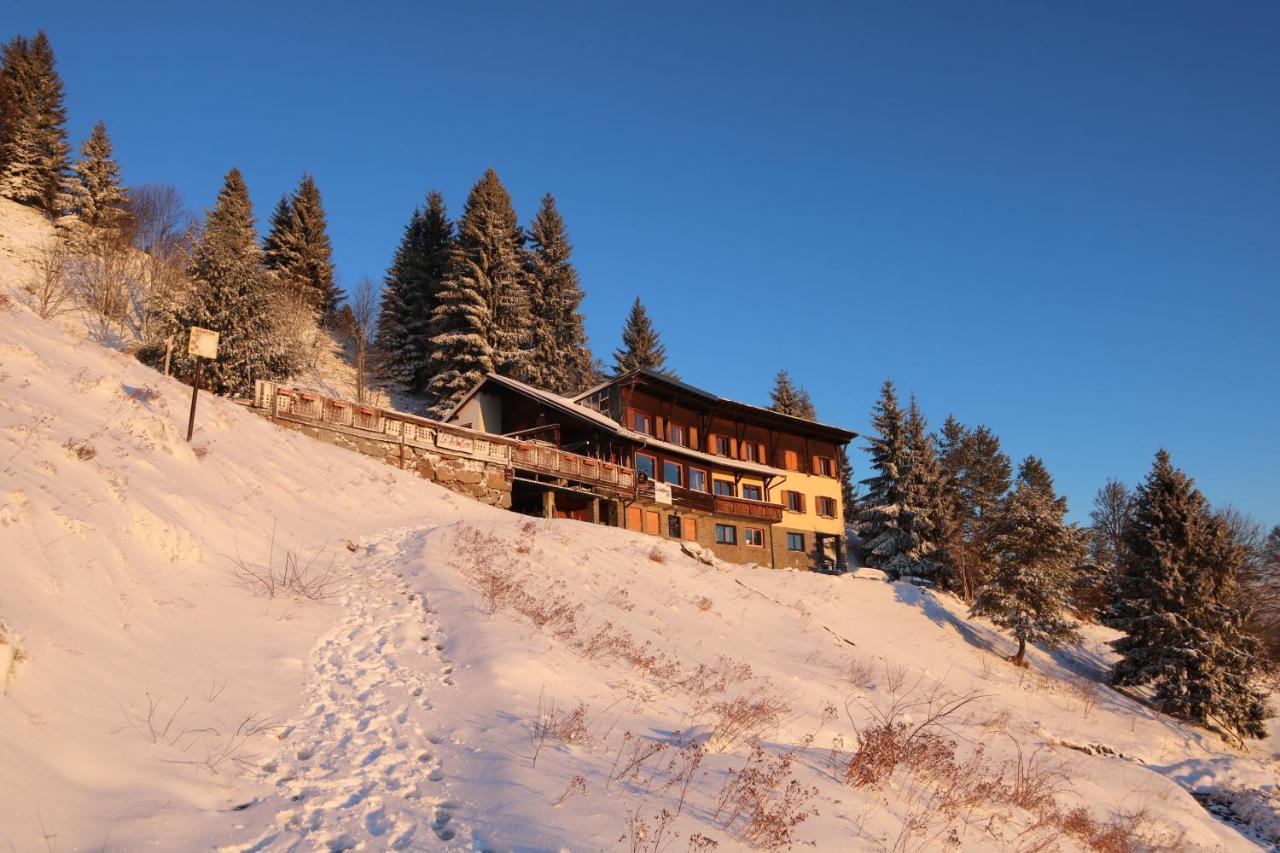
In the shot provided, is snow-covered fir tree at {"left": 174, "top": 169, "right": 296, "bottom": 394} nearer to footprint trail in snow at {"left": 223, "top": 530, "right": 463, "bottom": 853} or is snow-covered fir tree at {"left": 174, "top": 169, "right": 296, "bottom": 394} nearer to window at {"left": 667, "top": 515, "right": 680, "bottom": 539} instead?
window at {"left": 667, "top": 515, "right": 680, "bottom": 539}

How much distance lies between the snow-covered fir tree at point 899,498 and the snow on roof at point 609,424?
24.3ft

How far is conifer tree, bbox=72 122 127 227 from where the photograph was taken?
166 feet

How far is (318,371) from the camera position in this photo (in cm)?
5162

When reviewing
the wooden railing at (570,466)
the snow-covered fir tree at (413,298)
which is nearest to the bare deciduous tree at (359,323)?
the snow-covered fir tree at (413,298)

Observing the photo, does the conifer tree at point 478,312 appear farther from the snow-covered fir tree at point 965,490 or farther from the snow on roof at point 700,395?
the snow-covered fir tree at point 965,490

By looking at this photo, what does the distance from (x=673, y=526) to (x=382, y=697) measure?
111 ft

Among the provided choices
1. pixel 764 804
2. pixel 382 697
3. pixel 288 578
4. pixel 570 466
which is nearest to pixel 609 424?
pixel 570 466

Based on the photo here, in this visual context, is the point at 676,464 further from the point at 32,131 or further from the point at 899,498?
the point at 32,131

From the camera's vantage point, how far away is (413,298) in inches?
2218

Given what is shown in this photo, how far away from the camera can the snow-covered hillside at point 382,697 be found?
193 inches

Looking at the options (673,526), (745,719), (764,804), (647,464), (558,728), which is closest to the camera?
(764,804)

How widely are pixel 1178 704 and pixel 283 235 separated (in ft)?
238

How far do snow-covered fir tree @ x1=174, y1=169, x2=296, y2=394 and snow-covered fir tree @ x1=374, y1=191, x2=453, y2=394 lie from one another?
15.1 m

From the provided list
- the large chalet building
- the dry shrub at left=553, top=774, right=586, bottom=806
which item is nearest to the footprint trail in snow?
the dry shrub at left=553, top=774, right=586, bottom=806
